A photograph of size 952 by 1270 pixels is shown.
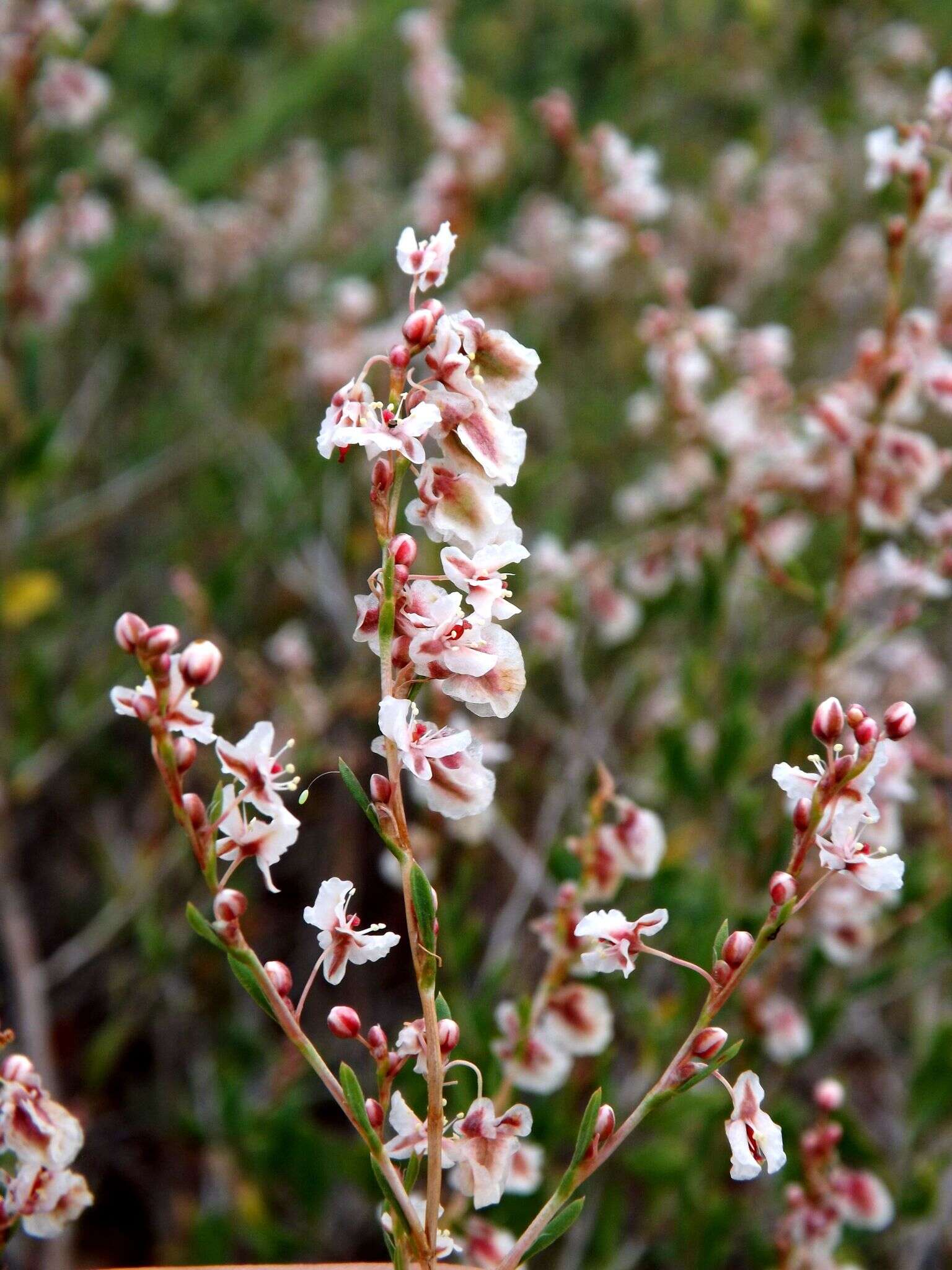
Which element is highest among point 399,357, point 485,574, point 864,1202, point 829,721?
point 399,357

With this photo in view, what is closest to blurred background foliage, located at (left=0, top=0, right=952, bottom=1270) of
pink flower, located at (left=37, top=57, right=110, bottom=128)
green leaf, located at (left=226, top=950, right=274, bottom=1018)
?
pink flower, located at (left=37, top=57, right=110, bottom=128)

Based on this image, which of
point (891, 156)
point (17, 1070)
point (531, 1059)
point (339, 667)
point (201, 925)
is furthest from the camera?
point (339, 667)

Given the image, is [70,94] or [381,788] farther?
[70,94]

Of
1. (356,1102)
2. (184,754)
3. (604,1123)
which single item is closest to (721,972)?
(604,1123)

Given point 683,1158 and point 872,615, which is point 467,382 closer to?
point 683,1158

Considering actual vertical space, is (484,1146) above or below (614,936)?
below

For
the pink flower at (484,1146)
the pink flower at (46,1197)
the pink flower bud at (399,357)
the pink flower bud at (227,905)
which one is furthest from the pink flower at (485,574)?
the pink flower at (46,1197)

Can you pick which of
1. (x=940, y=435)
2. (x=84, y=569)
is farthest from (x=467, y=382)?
(x=940, y=435)

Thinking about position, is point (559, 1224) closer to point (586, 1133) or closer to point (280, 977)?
point (586, 1133)
